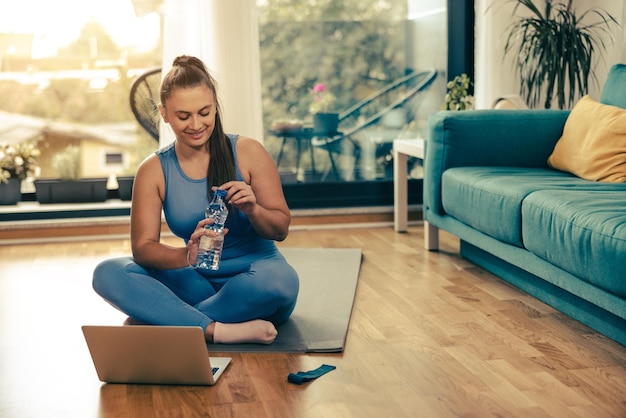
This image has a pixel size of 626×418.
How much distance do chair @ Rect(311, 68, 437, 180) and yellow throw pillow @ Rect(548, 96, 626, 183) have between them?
4.66ft

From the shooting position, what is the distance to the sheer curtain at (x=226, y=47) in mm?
4328

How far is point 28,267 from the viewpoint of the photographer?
12.5 feet

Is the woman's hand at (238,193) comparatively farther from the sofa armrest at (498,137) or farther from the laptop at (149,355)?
the sofa armrest at (498,137)

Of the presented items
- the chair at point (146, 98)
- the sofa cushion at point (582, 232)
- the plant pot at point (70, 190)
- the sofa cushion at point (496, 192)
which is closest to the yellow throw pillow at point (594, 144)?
the sofa cushion at point (496, 192)

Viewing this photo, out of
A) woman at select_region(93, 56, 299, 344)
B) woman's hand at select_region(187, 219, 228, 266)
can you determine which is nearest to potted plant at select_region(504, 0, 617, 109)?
woman at select_region(93, 56, 299, 344)

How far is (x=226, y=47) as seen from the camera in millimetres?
4336

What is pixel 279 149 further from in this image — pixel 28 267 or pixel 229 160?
pixel 229 160

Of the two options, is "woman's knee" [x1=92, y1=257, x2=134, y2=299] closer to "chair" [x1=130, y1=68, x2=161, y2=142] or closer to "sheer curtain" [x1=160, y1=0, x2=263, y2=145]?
"sheer curtain" [x1=160, y1=0, x2=263, y2=145]

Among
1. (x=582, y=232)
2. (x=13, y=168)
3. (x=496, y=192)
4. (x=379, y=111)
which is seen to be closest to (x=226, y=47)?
(x=379, y=111)

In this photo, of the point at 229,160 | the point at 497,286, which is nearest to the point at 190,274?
the point at 229,160

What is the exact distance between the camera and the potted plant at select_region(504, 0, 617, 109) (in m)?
4.04

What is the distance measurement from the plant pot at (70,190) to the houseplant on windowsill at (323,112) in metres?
1.25

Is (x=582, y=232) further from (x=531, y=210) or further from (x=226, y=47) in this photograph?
(x=226, y=47)

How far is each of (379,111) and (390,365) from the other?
269 cm
